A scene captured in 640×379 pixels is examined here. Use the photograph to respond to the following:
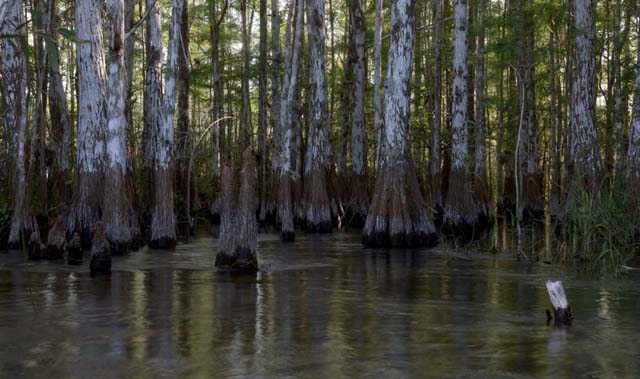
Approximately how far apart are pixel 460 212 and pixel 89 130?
6968 mm

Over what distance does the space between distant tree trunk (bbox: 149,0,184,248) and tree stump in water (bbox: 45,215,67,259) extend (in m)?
2.06

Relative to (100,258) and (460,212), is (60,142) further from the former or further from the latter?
(460,212)

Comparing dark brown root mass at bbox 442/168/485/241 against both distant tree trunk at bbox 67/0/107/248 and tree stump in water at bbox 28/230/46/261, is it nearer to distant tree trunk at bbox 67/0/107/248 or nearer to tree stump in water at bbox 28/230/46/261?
distant tree trunk at bbox 67/0/107/248

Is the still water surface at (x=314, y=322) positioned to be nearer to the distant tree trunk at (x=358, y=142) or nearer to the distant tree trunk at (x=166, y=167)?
the distant tree trunk at (x=166, y=167)

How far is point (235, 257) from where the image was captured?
369 inches

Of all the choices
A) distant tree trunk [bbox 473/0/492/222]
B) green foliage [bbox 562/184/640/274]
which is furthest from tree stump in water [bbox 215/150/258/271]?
distant tree trunk [bbox 473/0/492/222]

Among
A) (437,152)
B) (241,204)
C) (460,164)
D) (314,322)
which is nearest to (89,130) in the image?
(241,204)

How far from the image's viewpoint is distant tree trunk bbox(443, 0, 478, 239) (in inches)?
551

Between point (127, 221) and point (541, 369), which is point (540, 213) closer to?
point (127, 221)

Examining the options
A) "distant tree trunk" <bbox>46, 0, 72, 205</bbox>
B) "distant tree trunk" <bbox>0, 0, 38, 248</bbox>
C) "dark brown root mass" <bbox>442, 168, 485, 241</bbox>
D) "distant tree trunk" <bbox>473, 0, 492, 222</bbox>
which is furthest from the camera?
"distant tree trunk" <bbox>473, 0, 492, 222</bbox>

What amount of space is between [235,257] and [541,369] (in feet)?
17.6

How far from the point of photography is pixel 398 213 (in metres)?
11.8

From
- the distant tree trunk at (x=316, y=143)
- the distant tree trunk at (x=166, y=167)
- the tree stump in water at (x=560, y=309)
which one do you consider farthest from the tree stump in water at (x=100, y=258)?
the distant tree trunk at (x=316, y=143)

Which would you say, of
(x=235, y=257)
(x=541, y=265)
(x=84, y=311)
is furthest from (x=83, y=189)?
(x=541, y=265)
